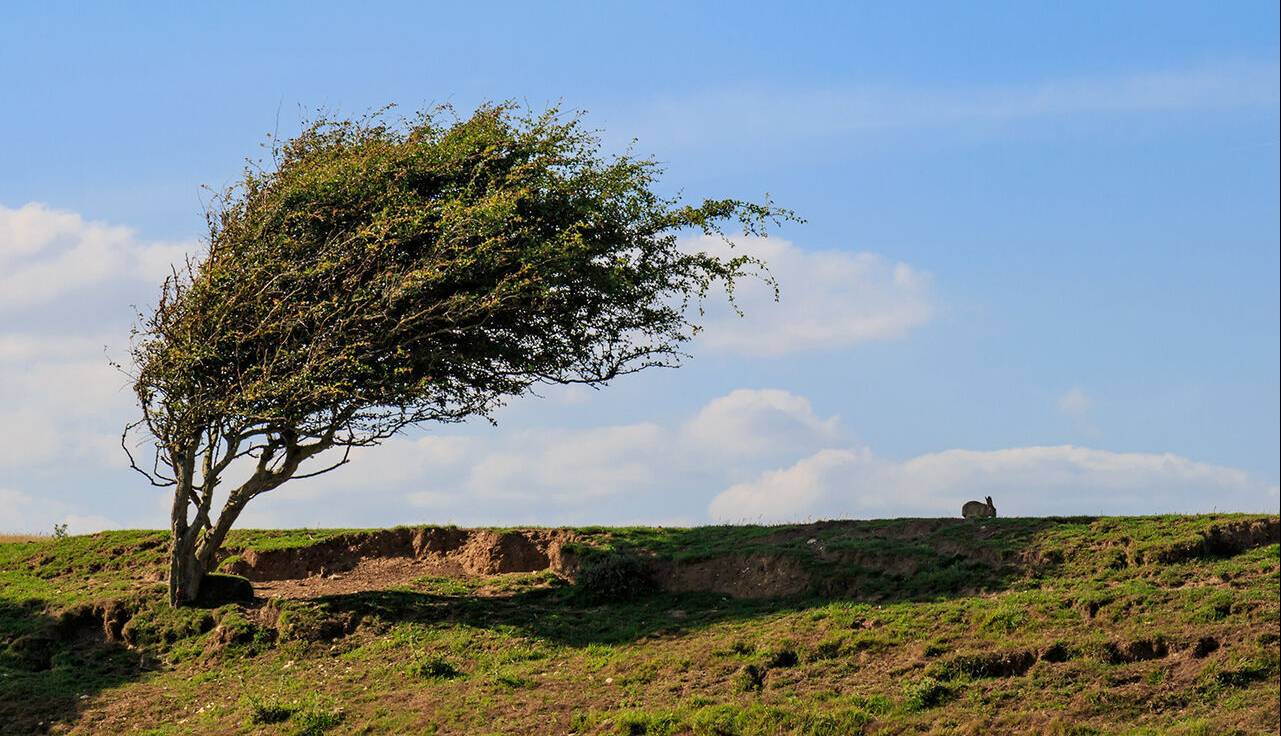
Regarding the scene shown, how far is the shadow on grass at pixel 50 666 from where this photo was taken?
23.8 meters

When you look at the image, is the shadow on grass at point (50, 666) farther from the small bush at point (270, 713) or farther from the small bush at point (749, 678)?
the small bush at point (749, 678)

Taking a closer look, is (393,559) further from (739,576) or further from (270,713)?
(270,713)

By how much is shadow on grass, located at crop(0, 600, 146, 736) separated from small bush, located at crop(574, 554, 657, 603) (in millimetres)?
8689

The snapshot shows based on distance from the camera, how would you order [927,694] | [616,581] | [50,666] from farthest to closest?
[616,581] → [50,666] → [927,694]

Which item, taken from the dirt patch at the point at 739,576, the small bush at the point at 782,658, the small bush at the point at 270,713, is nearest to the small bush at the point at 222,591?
the small bush at the point at 270,713

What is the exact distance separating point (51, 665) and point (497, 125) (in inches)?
566

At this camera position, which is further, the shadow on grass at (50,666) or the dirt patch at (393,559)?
the dirt patch at (393,559)

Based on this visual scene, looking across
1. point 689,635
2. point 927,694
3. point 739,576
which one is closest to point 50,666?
point 689,635

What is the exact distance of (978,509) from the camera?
29344 millimetres

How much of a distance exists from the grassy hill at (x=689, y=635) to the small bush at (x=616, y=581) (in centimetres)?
5

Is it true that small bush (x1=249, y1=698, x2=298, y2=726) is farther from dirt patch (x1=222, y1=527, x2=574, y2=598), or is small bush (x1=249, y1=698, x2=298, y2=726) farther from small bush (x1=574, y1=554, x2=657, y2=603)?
small bush (x1=574, y1=554, x2=657, y2=603)

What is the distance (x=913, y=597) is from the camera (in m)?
24.4

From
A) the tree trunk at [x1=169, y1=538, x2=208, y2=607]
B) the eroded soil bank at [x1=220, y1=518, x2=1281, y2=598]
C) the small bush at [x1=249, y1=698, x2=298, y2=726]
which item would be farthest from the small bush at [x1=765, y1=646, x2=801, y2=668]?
the tree trunk at [x1=169, y1=538, x2=208, y2=607]

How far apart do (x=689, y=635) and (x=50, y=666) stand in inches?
500
